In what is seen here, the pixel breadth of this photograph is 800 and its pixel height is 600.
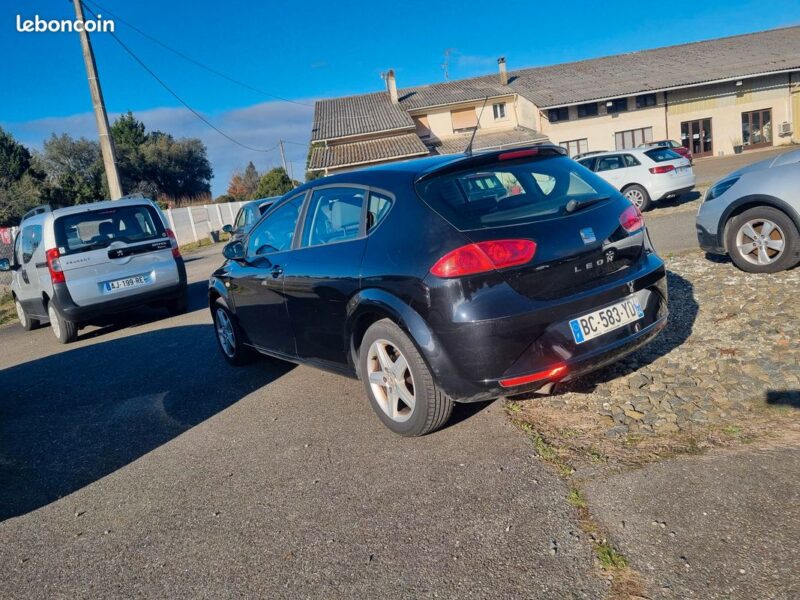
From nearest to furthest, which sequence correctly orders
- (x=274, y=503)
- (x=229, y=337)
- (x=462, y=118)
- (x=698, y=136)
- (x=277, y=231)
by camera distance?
(x=274, y=503)
(x=277, y=231)
(x=229, y=337)
(x=698, y=136)
(x=462, y=118)

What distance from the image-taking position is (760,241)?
6.44 metres

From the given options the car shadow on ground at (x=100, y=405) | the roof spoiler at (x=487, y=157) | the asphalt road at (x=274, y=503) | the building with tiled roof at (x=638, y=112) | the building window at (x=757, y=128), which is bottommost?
the asphalt road at (x=274, y=503)

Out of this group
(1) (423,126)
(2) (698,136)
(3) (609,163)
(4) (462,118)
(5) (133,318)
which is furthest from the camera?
(4) (462,118)

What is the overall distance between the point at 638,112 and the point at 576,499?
39446mm

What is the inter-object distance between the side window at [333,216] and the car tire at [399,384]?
2.49 ft

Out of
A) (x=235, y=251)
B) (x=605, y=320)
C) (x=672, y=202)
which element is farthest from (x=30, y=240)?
(x=672, y=202)

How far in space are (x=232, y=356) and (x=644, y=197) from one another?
11.9 meters

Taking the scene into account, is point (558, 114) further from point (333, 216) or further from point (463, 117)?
point (333, 216)

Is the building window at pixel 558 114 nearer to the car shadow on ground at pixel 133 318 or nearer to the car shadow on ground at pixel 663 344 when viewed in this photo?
the car shadow on ground at pixel 133 318

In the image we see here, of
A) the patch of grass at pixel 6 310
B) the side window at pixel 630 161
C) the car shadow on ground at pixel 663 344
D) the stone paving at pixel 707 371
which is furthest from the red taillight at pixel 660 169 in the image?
the patch of grass at pixel 6 310

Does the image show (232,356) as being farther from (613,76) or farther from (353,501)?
(613,76)

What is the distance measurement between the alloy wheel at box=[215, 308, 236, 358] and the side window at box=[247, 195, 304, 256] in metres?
0.92

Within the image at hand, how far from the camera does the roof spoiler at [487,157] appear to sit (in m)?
3.84

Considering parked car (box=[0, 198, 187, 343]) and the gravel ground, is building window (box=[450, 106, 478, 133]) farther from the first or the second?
the gravel ground
